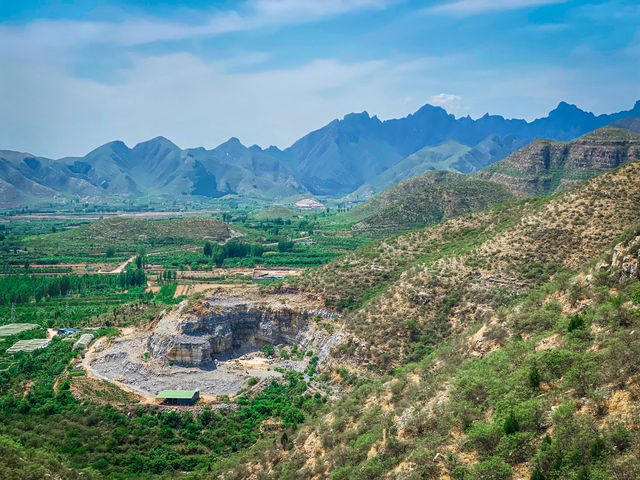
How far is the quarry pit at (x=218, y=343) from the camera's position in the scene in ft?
179

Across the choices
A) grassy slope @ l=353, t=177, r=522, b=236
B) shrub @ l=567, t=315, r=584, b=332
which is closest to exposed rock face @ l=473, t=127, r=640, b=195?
grassy slope @ l=353, t=177, r=522, b=236

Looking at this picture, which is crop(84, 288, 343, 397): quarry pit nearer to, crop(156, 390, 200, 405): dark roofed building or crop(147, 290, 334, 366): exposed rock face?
crop(147, 290, 334, 366): exposed rock face

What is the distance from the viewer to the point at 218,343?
60.9 m

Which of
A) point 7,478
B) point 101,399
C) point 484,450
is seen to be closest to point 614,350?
point 484,450

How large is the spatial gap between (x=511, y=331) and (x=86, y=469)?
32.9 metres

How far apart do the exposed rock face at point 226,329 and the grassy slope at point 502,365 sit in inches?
289

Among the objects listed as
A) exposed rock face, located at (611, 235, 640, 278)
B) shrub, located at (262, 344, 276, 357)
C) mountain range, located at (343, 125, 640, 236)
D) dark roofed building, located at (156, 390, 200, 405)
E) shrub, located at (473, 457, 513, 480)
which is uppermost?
mountain range, located at (343, 125, 640, 236)

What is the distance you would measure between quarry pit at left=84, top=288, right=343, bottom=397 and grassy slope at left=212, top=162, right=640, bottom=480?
6.37 m

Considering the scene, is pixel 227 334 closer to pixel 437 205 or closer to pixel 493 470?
pixel 493 470

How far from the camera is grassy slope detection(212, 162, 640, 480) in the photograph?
68.4 feet

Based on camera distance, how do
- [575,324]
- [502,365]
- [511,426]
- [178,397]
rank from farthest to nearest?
1. [178,397]
2. [502,365]
3. [575,324]
4. [511,426]

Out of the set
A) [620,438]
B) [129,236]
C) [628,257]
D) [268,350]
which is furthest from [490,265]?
[129,236]

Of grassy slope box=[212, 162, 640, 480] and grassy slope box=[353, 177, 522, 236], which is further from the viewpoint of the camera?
grassy slope box=[353, 177, 522, 236]

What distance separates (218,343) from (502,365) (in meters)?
40.8
